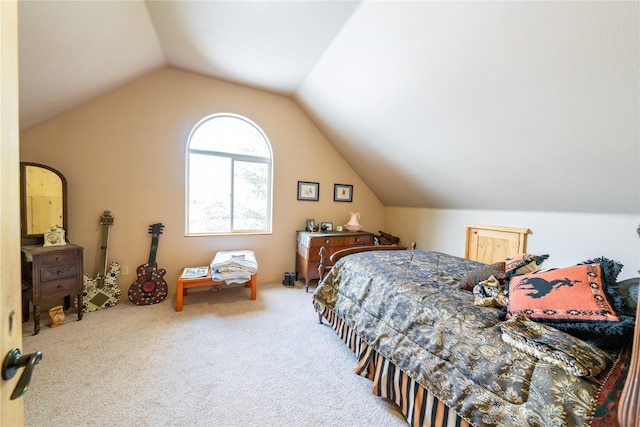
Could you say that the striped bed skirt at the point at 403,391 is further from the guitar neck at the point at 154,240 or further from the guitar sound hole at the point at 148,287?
the guitar neck at the point at 154,240

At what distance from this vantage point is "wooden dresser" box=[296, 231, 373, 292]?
3188 millimetres

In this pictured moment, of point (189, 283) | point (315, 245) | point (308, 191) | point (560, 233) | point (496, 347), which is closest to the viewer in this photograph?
point (496, 347)

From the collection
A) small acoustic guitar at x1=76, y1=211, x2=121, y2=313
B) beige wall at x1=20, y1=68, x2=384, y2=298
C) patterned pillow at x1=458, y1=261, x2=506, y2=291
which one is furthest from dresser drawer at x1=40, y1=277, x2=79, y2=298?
patterned pillow at x1=458, y1=261, x2=506, y2=291

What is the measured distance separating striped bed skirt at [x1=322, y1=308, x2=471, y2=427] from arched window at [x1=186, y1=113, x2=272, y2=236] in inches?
87.0

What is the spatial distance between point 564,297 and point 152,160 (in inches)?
144

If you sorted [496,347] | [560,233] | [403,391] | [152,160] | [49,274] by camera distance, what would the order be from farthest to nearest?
1. [152,160]
2. [560,233]
3. [49,274]
4. [403,391]
5. [496,347]

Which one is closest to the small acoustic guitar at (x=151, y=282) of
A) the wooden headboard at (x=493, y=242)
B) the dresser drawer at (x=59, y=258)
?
the dresser drawer at (x=59, y=258)

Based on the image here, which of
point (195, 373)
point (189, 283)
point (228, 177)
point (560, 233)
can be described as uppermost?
point (228, 177)

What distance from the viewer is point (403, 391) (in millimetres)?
1322

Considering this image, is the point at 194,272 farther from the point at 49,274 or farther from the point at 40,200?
the point at 40,200

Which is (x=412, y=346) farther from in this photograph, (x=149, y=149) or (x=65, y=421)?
(x=149, y=149)

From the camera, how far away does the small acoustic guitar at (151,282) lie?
8.52ft

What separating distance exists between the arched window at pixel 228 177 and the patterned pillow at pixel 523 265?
9.07ft

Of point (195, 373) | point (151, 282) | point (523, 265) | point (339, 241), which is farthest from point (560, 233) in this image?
point (151, 282)
